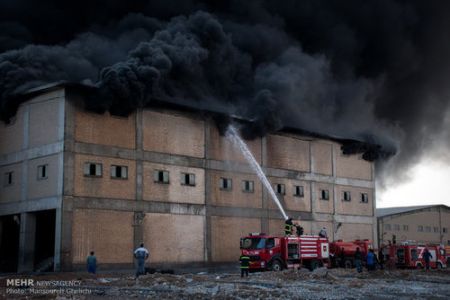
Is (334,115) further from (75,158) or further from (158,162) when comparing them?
(75,158)

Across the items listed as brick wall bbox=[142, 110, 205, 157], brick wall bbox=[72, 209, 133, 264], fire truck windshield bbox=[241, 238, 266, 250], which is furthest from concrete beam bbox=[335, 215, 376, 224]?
brick wall bbox=[72, 209, 133, 264]

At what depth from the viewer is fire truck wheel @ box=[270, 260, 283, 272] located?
29.0 metres

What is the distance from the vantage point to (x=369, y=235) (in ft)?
160

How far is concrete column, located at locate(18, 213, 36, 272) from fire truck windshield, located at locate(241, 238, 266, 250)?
1113 centimetres

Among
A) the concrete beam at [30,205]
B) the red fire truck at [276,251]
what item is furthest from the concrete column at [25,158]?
the red fire truck at [276,251]

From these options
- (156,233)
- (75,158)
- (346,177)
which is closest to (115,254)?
(156,233)

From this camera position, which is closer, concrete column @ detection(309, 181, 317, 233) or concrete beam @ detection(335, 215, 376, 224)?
concrete column @ detection(309, 181, 317, 233)

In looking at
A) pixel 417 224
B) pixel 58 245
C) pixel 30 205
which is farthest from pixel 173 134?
pixel 417 224

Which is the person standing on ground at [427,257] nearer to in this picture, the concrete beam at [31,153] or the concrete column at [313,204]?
the concrete column at [313,204]

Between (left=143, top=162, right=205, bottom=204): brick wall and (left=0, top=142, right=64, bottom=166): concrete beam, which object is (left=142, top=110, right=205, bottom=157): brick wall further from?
(left=0, top=142, right=64, bottom=166): concrete beam

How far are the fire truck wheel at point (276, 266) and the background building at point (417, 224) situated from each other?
1236 inches

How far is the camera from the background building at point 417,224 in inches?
2394

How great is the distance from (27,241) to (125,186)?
5.70 meters

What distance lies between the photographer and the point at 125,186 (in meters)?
33.9
